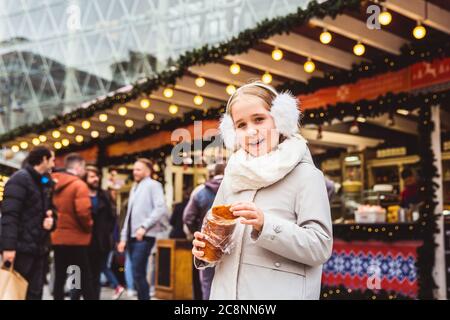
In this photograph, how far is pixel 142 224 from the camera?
260 inches

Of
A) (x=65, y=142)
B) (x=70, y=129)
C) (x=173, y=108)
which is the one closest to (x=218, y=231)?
(x=173, y=108)

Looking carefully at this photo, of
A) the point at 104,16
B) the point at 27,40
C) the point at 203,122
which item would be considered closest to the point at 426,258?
the point at 203,122

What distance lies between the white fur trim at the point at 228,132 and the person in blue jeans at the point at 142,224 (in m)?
4.44

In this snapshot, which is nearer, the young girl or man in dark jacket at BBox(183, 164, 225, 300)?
the young girl

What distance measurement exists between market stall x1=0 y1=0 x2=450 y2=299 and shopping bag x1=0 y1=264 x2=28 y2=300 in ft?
6.37

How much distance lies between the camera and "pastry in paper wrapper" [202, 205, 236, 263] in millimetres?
1913

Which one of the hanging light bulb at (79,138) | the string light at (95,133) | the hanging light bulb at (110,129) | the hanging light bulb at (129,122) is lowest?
the hanging light bulb at (129,122)

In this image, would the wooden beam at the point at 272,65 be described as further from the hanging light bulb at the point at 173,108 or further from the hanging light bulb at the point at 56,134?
the hanging light bulb at the point at 56,134

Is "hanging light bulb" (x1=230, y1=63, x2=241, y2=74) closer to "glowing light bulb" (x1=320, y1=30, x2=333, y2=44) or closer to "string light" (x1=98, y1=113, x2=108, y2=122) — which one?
"glowing light bulb" (x1=320, y1=30, x2=333, y2=44)

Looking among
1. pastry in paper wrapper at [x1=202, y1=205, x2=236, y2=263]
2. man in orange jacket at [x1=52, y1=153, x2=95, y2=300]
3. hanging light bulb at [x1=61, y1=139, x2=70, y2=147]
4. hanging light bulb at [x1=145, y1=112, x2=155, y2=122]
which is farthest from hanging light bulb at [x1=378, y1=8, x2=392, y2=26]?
hanging light bulb at [x1=61, y1=139, x2=70, y2=147]

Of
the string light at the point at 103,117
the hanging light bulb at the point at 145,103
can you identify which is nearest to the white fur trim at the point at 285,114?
the hanging light bulb at the point at 145,103

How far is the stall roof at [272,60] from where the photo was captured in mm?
7051
